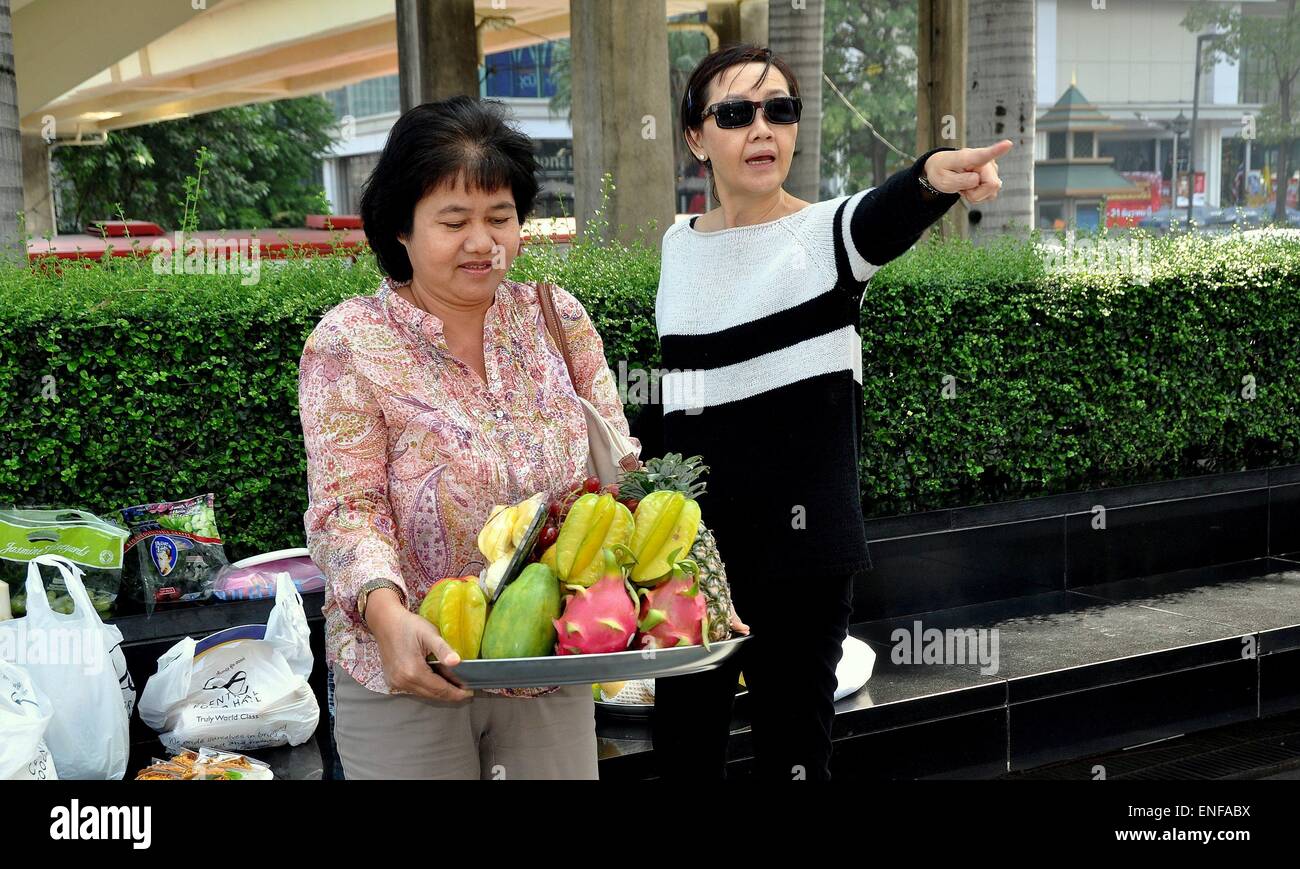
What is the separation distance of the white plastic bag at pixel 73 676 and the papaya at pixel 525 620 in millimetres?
2483

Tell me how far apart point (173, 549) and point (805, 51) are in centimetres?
664

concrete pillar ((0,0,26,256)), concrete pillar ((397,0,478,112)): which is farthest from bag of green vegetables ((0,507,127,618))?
concrete pillar ((397,0,478,112))

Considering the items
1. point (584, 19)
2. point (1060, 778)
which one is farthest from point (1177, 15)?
point (1060, 778)

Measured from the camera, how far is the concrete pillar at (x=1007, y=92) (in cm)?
848

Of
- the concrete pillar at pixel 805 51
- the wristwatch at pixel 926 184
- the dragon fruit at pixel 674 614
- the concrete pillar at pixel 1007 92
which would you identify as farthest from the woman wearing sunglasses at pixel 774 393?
the concrete pillar at pixel 805 51

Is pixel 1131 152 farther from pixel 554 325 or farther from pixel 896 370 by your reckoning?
pixel 554 325

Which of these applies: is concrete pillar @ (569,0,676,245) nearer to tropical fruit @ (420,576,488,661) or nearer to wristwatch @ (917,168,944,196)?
wristwatch @ (917,168,944,196)

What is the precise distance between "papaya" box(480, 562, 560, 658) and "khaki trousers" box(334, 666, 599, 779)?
25cm

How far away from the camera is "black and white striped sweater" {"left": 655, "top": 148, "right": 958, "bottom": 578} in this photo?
10.1 feet

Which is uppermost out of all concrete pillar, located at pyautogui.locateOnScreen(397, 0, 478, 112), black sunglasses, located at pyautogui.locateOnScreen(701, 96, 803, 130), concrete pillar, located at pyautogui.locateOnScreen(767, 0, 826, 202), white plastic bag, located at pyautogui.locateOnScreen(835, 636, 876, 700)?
concrete pillar, located at pyautogui.locateOnScreen(397, 0, 478, 112)

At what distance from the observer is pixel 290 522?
5.44 meters

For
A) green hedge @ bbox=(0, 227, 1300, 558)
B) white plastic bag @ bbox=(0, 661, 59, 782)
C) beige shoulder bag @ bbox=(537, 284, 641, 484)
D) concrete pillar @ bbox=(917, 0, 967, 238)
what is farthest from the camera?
concrete pillar @ bbox=(917, 0, 967, 238)

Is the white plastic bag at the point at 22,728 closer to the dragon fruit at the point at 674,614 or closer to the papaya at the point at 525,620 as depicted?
the papaya at the point at 525,620
